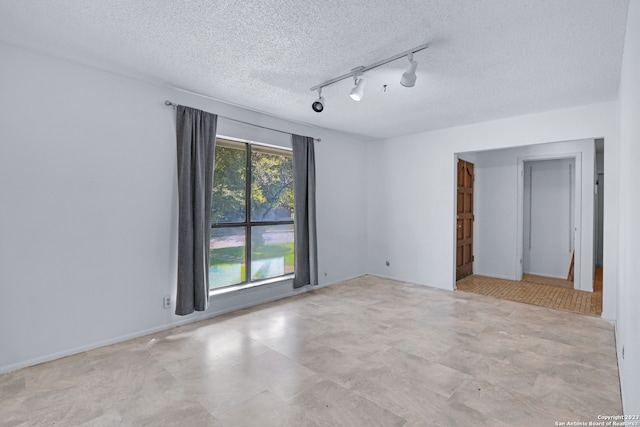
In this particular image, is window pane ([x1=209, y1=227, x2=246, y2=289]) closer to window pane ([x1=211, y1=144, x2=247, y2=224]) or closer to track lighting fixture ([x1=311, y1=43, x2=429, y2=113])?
window pane ([x1=211, y1=144, x2=247, y2=224])

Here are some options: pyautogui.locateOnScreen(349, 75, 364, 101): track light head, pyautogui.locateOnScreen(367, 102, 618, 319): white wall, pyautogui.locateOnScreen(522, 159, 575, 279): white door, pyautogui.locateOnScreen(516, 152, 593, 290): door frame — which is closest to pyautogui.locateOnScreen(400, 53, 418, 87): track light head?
pyautogui.locateOnScreen(349, 75, 364, 101): track light head

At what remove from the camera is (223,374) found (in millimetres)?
2475

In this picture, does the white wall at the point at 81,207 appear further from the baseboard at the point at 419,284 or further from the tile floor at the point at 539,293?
the tile floor at the point at 539,293

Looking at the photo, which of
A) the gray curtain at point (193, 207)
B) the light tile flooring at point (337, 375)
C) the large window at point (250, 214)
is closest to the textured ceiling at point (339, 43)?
the gray curtain at point (193, 207)

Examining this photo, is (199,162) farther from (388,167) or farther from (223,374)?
(388,167)

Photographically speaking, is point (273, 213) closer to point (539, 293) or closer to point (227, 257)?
point (227, 257)

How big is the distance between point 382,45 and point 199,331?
319cm

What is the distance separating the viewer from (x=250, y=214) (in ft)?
13.9

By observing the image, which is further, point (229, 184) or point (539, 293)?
point (539, 293)

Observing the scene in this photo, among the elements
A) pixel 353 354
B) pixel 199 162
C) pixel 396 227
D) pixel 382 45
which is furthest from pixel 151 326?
pixel 396 227

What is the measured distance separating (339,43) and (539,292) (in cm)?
462

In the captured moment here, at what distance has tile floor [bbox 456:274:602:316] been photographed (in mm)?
4105

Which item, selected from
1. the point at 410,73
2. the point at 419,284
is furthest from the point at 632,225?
the point at 419,284

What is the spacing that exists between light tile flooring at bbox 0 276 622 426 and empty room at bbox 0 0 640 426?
21mm
